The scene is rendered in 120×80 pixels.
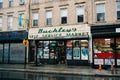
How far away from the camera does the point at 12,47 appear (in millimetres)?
37250

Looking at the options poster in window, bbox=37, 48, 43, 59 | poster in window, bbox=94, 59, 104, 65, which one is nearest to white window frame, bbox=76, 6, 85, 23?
poster in window, bbox=94, 59, 104, 65

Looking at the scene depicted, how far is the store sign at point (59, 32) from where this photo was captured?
29.7 metres

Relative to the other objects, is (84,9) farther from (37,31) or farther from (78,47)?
(37,31)

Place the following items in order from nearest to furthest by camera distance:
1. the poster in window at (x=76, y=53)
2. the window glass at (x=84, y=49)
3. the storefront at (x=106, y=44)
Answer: the storefront at (x=106, y=44), the window glass at (x=84, y=49), the poster in window at (x=76, y=53)

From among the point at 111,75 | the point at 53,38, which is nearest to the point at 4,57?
the point at 53,38

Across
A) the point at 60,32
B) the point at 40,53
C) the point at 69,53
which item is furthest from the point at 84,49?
the point at 40,53

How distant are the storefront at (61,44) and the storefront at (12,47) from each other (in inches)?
63.7

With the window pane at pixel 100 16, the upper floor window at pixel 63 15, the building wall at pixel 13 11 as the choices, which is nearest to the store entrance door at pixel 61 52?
the upper floor window at pixel 63 15

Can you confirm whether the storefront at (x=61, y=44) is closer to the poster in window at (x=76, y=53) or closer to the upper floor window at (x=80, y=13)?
the poster in window at (x=76, y=53)

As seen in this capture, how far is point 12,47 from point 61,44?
8.84 metres

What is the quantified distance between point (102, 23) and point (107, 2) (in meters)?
2.47

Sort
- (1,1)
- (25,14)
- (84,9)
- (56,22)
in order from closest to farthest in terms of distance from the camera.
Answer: (84,9)
(56,22)
(25,14)
(1,1)

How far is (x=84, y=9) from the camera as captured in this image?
3034cm

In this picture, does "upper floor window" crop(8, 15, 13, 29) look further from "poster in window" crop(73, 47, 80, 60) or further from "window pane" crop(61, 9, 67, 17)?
"poster in window" crop(73, 47, 80, 60)
